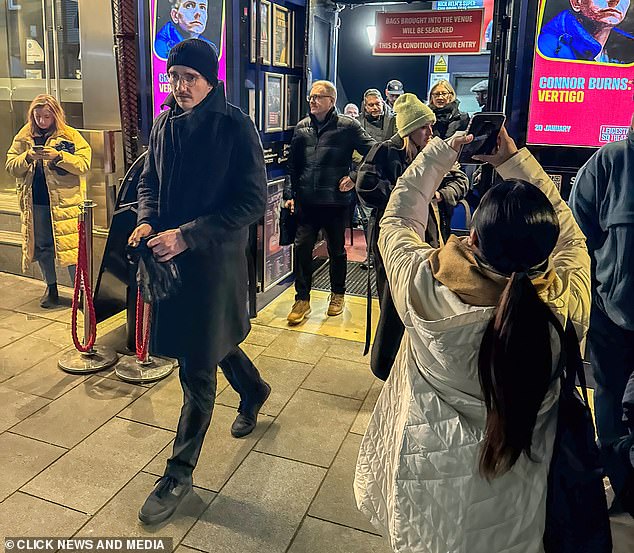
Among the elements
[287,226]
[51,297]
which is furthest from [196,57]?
[51,297]

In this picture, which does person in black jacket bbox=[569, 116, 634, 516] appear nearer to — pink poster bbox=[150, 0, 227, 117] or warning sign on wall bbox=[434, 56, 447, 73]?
pink poster bbox=[150, 0, 227, 117]

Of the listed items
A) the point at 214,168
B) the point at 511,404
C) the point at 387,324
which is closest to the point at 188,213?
the point at 214,168

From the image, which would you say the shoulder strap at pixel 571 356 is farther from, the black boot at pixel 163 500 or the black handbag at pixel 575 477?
the black boot at pixel 163 500

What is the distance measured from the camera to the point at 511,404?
1295 mm

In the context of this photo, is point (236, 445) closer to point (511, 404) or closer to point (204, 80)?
point (204, 80)

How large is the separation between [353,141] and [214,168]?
2.27 metres

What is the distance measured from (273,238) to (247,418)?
2070mm

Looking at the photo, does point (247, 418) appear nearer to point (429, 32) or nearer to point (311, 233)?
point (311, 233)

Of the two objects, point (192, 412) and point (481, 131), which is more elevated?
point (481, 131)

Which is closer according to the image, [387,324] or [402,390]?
[402,390]

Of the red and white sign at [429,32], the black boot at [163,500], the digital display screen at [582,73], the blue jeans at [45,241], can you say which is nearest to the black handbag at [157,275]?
the black boot at [163,500]

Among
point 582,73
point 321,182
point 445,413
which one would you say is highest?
point 582,73

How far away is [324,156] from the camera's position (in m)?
4.43

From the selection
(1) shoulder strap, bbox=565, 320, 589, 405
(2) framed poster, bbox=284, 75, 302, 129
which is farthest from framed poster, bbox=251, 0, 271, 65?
(1) shoulder strap, bbox=565, 320, 589, 405
